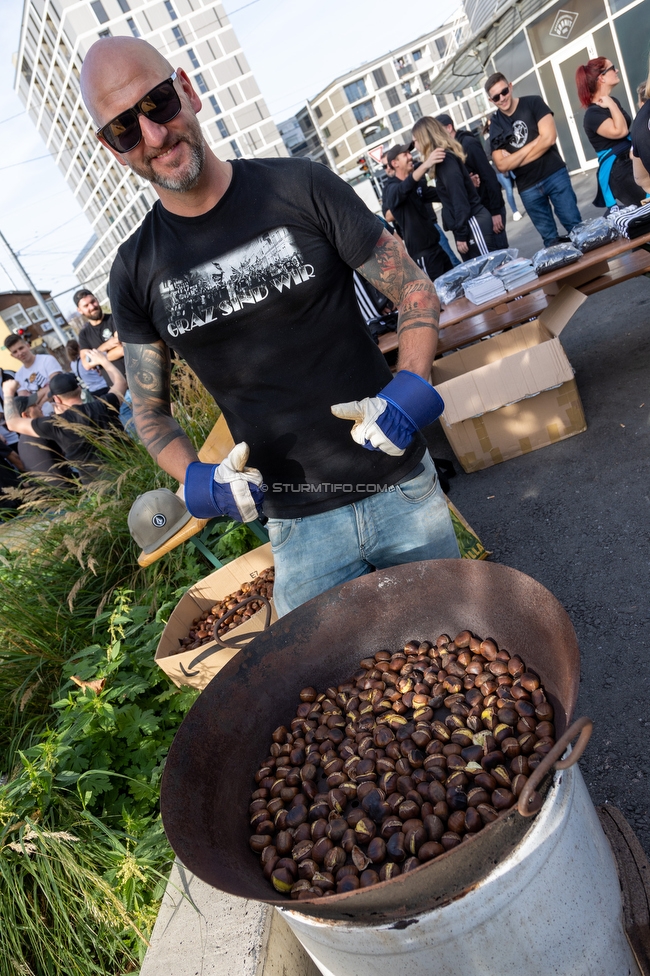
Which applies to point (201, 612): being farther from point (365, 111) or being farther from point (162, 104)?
point (365, 111)

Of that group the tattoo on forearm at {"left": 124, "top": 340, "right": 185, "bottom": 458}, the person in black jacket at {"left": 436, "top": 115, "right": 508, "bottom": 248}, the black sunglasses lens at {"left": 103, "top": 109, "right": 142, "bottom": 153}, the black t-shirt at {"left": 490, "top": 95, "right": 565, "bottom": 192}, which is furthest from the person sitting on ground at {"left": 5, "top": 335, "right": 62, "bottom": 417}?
the black sunglasses lens at {"left": 103, "top": 109, "right": 142, "bottom": 153}

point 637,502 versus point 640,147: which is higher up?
point 640,147

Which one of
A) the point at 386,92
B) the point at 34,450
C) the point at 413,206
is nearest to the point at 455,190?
the point at 413,206

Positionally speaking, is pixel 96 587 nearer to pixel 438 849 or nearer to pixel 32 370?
pixel 438 849

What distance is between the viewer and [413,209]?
6812 millimetres

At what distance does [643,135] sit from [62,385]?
15.3 feet

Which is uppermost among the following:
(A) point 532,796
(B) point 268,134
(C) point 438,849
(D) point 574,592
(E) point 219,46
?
(E) point 219,46

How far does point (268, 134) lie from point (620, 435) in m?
80.0

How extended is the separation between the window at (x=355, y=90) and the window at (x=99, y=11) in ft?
113

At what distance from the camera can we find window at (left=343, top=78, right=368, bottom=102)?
3516 inches

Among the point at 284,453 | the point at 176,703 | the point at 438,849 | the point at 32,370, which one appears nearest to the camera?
the point at 438,849

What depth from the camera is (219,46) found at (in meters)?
69.9

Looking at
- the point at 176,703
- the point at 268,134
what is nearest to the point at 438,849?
the point at 176,703

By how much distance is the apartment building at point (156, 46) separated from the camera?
6675 cm
